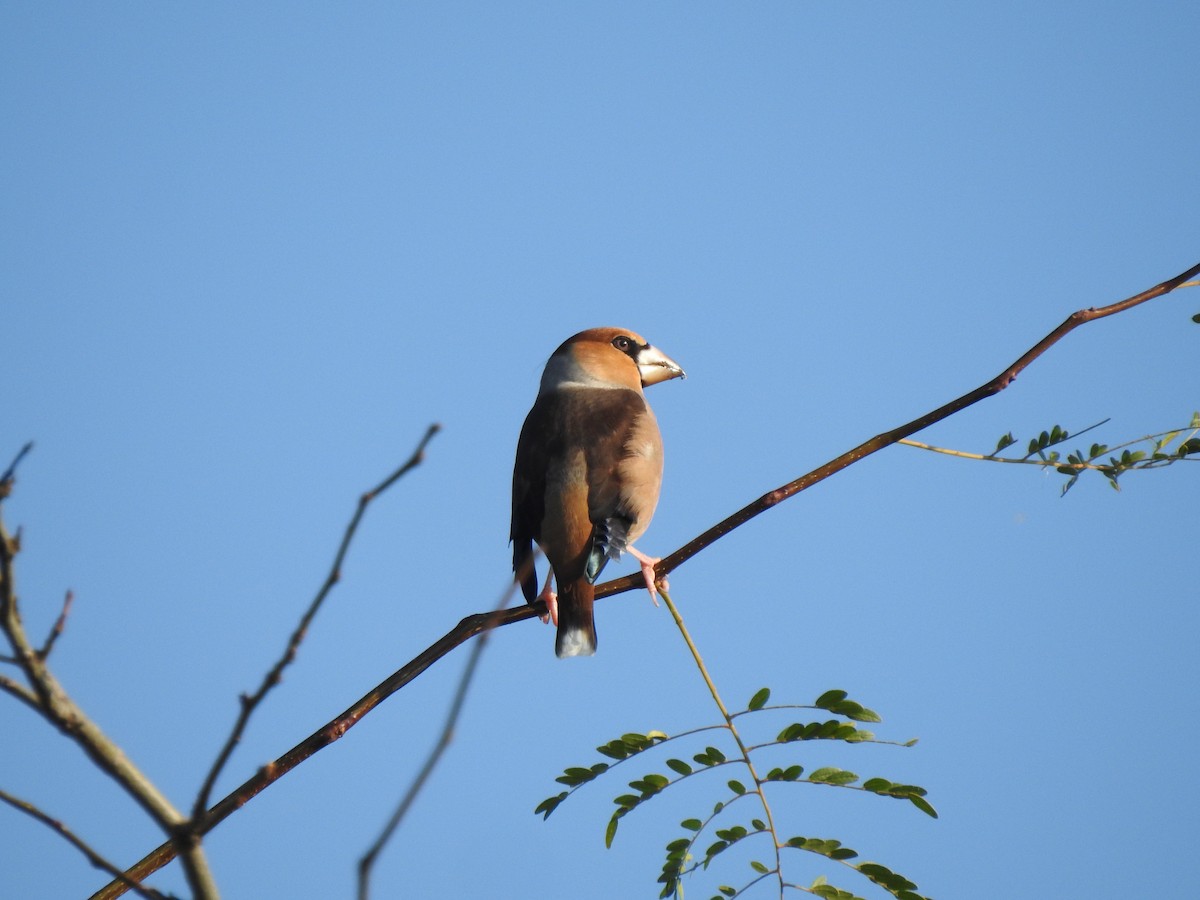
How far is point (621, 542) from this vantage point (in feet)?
15.5

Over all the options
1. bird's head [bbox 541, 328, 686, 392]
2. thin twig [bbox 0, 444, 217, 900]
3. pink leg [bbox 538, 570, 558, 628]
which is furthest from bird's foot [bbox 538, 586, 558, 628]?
thin twig [bbox 0, 444, 217, 900]

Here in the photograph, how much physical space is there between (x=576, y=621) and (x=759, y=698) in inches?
57.4

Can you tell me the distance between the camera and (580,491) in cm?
482

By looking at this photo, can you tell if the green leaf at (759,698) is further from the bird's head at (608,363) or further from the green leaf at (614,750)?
the bird's head at (608,363)

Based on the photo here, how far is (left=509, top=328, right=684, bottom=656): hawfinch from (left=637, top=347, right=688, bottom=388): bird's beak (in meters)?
0.71

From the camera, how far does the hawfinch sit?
4.64 meters

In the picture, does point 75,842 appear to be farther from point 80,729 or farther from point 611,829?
point 611,829

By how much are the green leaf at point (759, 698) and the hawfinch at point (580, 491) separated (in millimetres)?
1380

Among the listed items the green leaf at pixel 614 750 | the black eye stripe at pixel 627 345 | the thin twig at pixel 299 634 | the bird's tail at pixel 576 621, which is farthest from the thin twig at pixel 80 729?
the black eye stripe at pixel 627 345

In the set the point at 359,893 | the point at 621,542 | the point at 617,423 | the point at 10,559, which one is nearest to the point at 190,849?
the point at 359,893

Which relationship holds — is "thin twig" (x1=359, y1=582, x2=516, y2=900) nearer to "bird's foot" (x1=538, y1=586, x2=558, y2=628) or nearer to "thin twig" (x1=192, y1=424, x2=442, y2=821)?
"thin twig" (x1=192, y1=424, x2=442, y2=821)

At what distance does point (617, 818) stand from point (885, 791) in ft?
2.33

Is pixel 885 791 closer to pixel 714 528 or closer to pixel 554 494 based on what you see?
pixel 714 528

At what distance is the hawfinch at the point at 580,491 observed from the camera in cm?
464
